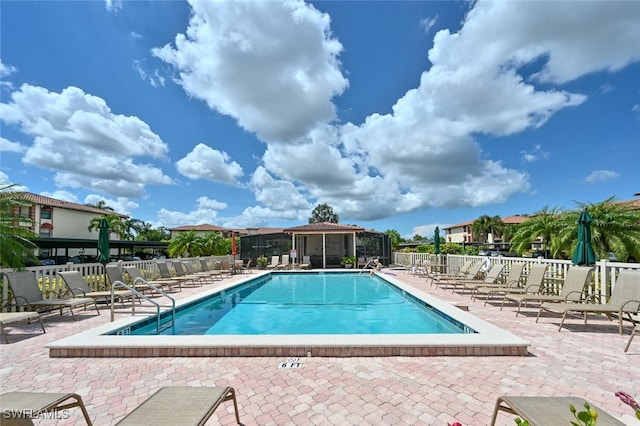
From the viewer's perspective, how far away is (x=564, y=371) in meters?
3.67

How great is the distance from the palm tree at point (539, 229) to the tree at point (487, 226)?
4047 centimetres

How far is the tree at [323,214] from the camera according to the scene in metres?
56.8

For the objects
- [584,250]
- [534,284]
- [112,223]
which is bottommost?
[534,284]

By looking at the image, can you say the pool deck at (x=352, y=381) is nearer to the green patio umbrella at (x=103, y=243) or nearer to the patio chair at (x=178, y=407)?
the patio chair at (x=178, y=407)

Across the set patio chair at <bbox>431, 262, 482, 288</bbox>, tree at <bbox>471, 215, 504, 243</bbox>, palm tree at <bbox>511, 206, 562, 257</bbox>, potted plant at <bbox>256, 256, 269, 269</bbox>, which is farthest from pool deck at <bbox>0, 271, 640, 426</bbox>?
tree at <bbox>471, 215, 504, 243</bbox>

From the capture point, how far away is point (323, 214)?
5703 cm

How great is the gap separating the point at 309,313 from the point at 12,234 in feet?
22.4

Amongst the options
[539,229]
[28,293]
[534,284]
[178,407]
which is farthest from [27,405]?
[539,229]

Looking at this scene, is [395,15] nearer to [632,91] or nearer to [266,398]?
[632,91]

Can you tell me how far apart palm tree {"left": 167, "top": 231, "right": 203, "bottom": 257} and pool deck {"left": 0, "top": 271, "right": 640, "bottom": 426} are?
20.1 metres

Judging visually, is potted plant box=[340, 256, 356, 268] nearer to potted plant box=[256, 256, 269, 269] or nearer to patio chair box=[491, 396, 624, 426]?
potted plant box=[256, 256, 269, 269]

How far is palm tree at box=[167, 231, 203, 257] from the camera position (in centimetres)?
2409

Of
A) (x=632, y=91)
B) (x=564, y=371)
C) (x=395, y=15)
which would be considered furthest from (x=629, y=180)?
(x=564, y=371)

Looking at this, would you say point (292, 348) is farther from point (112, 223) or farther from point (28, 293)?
point (112, 223)
